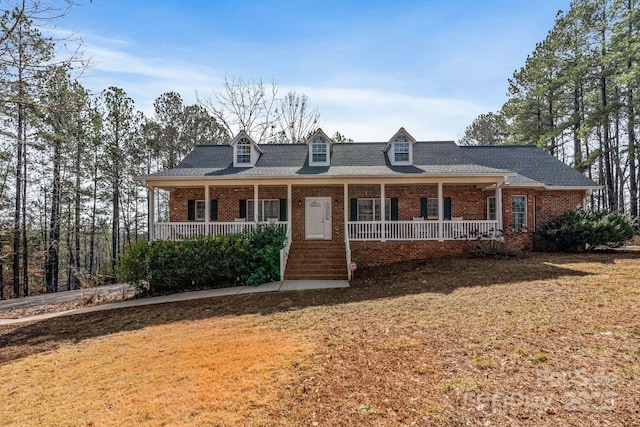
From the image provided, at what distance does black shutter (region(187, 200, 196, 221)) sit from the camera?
50.5 feet

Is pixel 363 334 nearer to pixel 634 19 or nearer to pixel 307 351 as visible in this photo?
pixel 307 351

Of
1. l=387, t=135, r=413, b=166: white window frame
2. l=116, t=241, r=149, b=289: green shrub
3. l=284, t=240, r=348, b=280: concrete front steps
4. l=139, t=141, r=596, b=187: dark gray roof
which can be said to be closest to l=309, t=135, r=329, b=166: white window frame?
l=139, t=141, r=596, b=187: dark gray roof

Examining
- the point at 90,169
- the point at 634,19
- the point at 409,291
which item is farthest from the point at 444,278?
the point at 90,169

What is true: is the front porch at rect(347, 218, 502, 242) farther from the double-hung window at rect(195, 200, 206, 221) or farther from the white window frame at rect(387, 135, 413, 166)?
the double-hung window at rect(195, 200, 206, 221)

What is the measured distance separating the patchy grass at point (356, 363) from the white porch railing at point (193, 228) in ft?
17.0

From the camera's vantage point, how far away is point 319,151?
1571 cm

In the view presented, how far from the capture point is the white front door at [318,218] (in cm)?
1523

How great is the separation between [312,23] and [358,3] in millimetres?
1558

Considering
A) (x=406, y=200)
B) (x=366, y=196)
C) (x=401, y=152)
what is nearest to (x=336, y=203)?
(x=366, y=196)

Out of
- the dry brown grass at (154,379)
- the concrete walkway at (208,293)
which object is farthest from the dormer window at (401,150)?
the dry brown grass at (154,379)

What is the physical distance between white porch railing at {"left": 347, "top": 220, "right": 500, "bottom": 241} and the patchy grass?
4.96m

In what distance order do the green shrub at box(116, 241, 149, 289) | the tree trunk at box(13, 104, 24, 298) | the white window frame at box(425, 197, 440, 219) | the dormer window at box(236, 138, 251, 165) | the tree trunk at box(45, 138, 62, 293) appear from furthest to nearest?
the tree trunk at box(45, 138, 62, 293) < the tree trunk at box(13, 104, 24, 298) < the dormer window at box(236, 138, 251, 165) < the white window frame at box(425, 197, 440, 219) < the green shrub at box(116, 241, 149, 289)

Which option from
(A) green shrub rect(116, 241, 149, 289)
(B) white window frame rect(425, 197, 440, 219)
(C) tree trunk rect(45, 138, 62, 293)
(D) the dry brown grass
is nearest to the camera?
(D) the dry brown grass

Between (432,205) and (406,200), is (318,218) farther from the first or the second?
(432,205)
